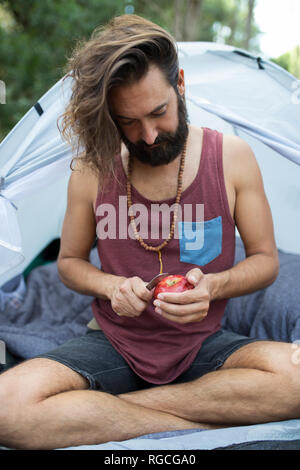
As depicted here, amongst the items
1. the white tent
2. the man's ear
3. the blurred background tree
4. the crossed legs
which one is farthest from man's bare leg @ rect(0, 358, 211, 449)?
the blurred background tree

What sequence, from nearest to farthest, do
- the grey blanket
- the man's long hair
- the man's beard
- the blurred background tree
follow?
the man's long hair, the man's beard, the grey blanket, the blurred background tree

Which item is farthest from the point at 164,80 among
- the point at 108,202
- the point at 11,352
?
the point at 11,352

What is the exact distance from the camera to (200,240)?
169cm

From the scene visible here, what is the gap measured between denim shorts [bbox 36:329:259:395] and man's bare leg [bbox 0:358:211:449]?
0.08 metres

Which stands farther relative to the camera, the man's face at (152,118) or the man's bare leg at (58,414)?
the man's face at (152,118)

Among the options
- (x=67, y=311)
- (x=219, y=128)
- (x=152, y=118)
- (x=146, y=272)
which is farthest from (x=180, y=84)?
(x=67, y=311)

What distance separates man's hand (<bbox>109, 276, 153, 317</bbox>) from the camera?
142 centimetres

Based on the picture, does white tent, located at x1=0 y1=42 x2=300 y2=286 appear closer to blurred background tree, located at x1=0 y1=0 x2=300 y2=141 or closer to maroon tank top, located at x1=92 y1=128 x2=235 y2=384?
maroon tank top, located at x1=92 y1=128 x2=235 y2=384

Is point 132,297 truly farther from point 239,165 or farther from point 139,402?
point 239,165

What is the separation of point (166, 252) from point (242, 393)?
529 mm

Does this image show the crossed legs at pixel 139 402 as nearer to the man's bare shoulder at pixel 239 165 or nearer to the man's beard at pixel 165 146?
the man's bare shoulder at pixel 239 165

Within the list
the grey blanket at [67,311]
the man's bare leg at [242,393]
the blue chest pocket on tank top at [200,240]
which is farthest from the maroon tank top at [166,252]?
the grey blanket at [67,311]

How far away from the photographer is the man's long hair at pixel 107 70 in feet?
4.85
